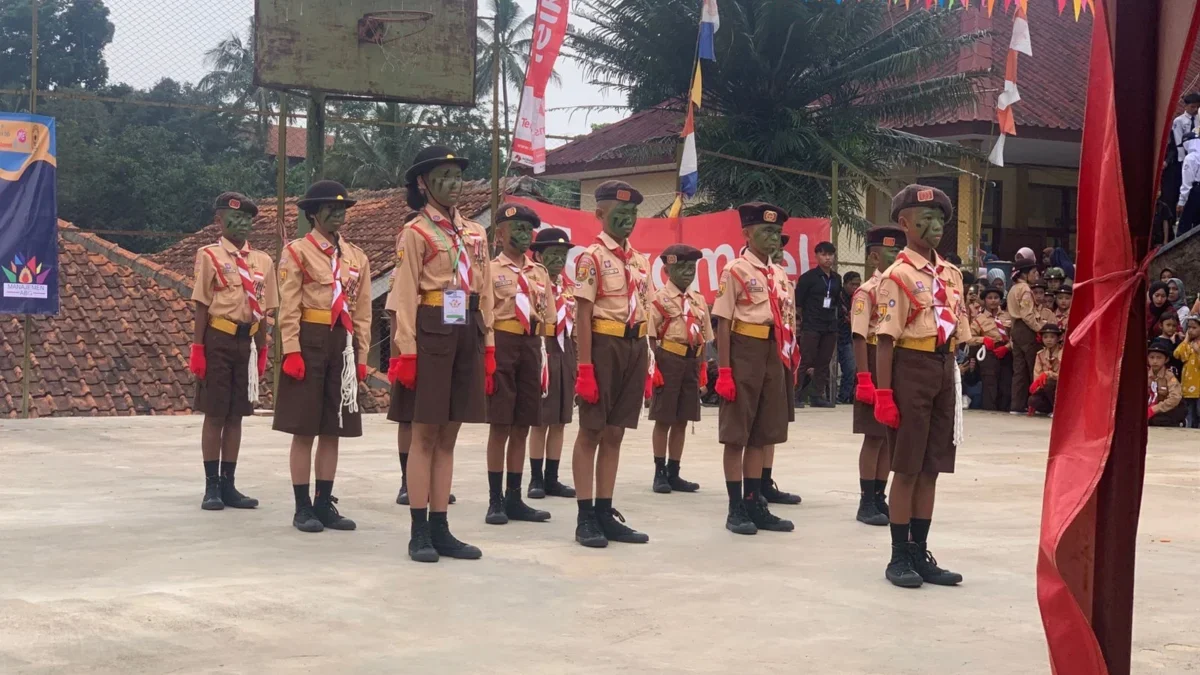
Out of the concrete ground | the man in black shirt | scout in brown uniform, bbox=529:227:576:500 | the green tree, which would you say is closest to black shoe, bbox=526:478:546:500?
scout in brown uniform, bbox=529:227:576:500

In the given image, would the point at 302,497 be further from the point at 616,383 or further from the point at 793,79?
the point at 793,79

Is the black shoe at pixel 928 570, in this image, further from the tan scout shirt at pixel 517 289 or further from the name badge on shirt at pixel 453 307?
the tan scout shirt at pixel 517 289

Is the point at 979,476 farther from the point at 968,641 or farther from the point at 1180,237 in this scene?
the point at 1180,237

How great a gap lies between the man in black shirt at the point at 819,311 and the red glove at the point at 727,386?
881cm

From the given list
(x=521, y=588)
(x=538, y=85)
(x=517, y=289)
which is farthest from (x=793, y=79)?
(x=521, y=588)

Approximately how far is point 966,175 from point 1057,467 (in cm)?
2120

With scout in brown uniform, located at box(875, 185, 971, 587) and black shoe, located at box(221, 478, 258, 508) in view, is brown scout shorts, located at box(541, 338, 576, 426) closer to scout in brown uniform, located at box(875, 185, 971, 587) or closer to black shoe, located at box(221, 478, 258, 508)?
black shoe, located at box(221, 478, 258, 508)

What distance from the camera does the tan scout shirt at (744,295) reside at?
8.37 meters

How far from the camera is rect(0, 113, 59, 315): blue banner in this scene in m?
13.4

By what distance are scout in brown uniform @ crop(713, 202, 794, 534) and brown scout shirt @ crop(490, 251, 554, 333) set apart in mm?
1423

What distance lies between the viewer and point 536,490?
9.90 metres

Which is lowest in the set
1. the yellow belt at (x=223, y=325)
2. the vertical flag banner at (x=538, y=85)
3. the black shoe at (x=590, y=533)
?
the black shoe at (x=590, y=533)

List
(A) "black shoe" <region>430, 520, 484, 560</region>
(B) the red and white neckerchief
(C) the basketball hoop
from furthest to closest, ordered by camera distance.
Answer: (C) the basketball hoop, (A) "black shoe" <region>430, 520, 484, 560</region>, (B) the red and white neckerchief

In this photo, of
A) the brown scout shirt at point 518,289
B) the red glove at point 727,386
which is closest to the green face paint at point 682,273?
the brown scout shirt at point 518,289
